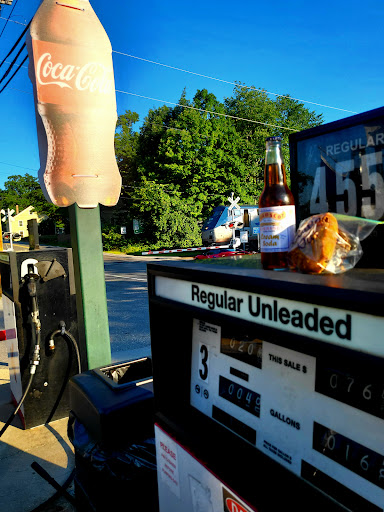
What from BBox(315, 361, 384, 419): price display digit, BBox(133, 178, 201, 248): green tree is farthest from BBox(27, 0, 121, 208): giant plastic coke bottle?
BBox(133, 178, 201, 248): green tree

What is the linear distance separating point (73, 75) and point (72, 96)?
15cm

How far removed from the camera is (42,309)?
11.1ft

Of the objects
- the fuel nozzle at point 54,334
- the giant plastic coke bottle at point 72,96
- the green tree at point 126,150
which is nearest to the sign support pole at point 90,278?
the giant plastic coke bottle at point 72,96

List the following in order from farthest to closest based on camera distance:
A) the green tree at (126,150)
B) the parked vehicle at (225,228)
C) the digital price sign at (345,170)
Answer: the green tree at (126,150) < the parked vehicle at (225,228) < the digital price sign at (345,170)

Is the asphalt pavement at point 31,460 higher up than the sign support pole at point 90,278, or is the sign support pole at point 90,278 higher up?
the sign support pole at point 90,278

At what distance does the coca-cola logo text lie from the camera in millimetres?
2906

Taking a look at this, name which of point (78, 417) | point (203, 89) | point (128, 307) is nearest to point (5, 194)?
point (203, 89)

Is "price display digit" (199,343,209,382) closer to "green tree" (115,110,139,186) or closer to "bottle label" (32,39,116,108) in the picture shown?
"bottle label" (32,39,116,108)

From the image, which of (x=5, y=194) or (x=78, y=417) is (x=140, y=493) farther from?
(x=5, y=194)

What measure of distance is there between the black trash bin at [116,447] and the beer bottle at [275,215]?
111 centimetres

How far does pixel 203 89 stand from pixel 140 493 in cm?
3608

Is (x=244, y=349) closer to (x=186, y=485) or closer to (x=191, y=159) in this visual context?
(x=186, y=485)

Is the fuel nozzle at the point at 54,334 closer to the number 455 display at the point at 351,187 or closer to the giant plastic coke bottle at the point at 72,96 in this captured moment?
the giant plastic coke bottle at the point at 72,96

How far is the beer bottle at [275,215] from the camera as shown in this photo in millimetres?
1155
